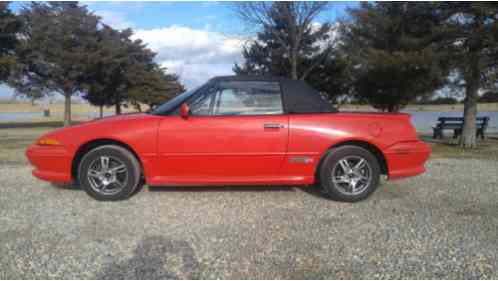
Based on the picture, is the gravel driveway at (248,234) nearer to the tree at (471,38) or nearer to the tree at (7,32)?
the tree at (471,38)

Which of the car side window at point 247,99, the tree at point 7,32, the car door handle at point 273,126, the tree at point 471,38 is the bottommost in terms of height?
the car door handle at point 273,126

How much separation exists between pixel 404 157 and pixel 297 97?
4.91 feet

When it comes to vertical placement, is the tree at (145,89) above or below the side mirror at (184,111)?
above

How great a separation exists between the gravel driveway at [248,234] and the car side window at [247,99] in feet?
3.58

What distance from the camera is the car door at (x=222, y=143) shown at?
3.72 metres

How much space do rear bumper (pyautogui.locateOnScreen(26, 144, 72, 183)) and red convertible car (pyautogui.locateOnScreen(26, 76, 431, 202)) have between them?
0.4 inches

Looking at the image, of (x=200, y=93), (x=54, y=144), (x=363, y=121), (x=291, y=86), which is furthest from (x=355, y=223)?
(x=54, y=144)

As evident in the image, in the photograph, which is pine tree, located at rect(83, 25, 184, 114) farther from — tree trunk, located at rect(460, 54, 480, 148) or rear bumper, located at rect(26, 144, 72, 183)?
tree trunk, located at rect(460, 54, 480, 148)

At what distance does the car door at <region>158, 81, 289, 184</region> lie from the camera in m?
3.72

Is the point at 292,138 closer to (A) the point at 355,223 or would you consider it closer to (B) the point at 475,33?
(A) the point at 355,223

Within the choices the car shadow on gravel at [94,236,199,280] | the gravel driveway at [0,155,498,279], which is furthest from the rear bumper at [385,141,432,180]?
the car shadow on gravel at [94,236,199,280]

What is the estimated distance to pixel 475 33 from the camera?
24.3 ft

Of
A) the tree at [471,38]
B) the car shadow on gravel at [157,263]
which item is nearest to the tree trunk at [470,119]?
the tree at [471,38]

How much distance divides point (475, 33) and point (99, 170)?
8436 millimetres
